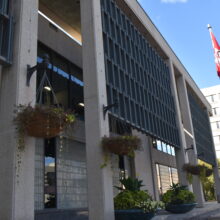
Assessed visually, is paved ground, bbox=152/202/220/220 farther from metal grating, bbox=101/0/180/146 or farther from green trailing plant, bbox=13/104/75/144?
green trailing plant, bbox=13/104/75/144

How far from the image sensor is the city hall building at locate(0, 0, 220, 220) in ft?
25.4

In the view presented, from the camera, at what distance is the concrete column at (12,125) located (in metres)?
6.98

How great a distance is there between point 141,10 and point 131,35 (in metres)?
4.17

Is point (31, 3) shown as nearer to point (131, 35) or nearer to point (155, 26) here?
point (131, 35)

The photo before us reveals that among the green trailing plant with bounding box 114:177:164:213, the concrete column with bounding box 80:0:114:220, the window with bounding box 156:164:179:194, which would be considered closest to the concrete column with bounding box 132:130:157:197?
the window with bounding box 156:164:179:194

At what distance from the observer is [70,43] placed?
1711 centimetres

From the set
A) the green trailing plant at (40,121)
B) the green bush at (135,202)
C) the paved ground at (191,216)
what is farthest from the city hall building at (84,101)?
the paved ground at (191,216)

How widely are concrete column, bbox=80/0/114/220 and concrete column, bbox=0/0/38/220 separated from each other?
2976 mm

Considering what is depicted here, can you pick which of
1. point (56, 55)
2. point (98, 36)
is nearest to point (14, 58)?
point (98, 36)

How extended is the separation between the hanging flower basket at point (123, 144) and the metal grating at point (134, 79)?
2.24 meters

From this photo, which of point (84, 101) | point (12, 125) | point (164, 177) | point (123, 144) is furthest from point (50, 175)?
point (164, 177)

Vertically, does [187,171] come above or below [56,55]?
below

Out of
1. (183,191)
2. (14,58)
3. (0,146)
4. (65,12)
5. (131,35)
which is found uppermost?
(65,12)

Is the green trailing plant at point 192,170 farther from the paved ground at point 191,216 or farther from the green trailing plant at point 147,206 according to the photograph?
the green trailing plant at point 147,206
